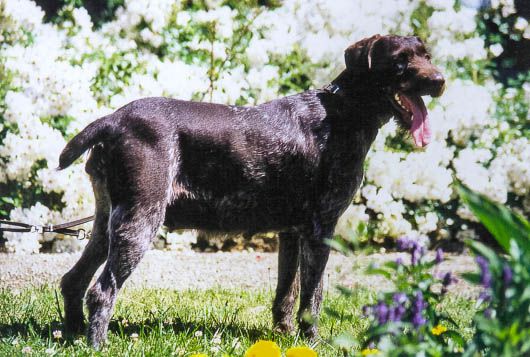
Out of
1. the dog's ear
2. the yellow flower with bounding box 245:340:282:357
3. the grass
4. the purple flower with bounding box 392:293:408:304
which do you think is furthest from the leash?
the purple flower with bounding box 392:293:408:304

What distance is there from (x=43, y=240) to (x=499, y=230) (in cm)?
531

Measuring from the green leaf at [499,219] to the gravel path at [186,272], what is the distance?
10.6ft

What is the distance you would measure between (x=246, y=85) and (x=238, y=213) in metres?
3.44

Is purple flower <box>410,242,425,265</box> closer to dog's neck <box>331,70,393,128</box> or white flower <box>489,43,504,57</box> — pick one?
dog's neck <box>331,70,393,128</box>

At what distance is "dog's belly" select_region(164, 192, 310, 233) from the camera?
10.1ft

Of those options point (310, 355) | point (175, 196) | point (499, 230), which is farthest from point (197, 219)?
point (499, 230)

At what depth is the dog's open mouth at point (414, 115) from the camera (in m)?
3.18

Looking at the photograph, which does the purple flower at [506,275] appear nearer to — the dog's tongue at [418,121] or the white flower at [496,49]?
the dog's tongue at [418,121]

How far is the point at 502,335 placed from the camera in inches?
48.5

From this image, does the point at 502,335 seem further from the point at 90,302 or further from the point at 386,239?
the point at 386,239

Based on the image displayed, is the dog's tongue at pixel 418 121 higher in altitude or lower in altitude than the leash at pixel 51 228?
higher

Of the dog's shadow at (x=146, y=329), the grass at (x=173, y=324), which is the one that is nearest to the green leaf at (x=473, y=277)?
the grass at (x=173, y=324)

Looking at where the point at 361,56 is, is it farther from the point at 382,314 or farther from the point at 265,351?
the point at 382,314

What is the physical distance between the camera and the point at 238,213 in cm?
318
